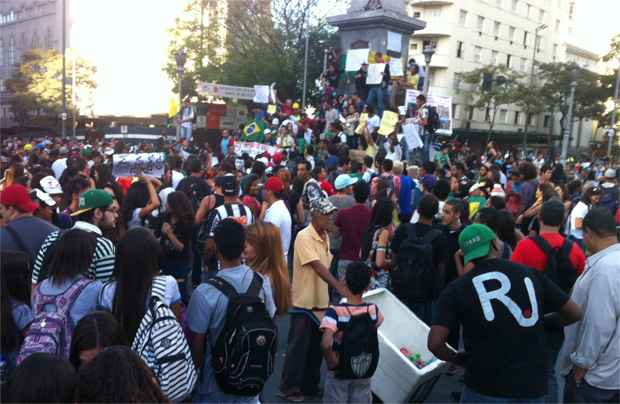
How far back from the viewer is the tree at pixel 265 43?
34.3 meters

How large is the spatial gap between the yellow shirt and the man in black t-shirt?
168cm

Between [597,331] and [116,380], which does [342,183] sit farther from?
[116,380]

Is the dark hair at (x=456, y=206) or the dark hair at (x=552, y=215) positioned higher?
the dark hair at (x=552, y=215)

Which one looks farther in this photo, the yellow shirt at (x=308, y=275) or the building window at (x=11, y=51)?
the building window at (x=11, y=51)

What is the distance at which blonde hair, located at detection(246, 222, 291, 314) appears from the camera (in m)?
4.31

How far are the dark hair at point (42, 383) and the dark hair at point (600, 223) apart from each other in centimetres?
344

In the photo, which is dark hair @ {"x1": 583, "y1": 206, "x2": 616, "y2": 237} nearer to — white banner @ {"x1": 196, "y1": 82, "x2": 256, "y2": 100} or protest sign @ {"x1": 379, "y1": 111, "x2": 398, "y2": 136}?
protest sign @ {"x1": 379, "y1": 111, "x2": 398, "y2": 136}

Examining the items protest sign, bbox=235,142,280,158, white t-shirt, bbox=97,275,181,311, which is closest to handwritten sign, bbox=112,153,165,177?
white t-shirt, bbox=97,275,181,311

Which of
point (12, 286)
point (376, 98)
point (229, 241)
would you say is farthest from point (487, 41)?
point (12, 286)

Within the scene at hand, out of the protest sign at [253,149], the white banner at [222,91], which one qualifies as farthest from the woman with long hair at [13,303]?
the white banner at [222,91]

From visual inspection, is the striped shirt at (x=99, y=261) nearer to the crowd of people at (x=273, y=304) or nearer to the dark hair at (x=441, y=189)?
the crowd of people at (x=273, y=304)

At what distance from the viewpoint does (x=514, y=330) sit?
3.27 m

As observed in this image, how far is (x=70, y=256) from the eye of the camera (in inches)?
134

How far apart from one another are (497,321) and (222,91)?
19.7 meters
